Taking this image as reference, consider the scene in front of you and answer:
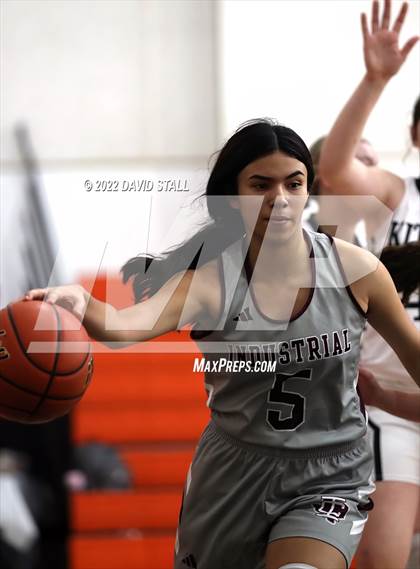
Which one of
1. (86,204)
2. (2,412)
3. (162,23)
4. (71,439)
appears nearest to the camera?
(2,412)

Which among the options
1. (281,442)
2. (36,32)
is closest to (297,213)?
(281,442)

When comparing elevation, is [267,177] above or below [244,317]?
above

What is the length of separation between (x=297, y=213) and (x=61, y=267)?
1.02m

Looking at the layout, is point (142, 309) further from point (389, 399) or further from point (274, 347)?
point (389, 399)

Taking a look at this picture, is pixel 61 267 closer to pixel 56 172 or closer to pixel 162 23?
pixel 56 172

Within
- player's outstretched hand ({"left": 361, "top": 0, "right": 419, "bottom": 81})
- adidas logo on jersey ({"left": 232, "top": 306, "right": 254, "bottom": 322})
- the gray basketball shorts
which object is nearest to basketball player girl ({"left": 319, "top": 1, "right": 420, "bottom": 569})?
player's outstretched hand ({"left": 361, "top": 0, "right": 419, "bottom": 81})

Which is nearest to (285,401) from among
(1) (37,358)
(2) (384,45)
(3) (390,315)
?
(3) (390,315)

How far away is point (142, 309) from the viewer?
218cm

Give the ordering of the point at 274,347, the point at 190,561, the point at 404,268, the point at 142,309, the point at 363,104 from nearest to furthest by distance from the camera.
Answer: the point at 142,309
the point at 274,347
the point at 190,561
the point at 404,268
the point at 363,104

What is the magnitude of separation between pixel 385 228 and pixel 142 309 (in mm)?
1100

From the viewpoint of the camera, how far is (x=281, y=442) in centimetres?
229

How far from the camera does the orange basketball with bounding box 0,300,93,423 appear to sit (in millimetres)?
2211

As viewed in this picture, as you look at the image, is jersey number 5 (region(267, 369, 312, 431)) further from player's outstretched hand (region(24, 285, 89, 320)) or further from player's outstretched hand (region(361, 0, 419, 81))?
player's outstretched hand (region(361, 0, 419, 81))

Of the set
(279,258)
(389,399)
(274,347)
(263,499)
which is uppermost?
(279,258)
